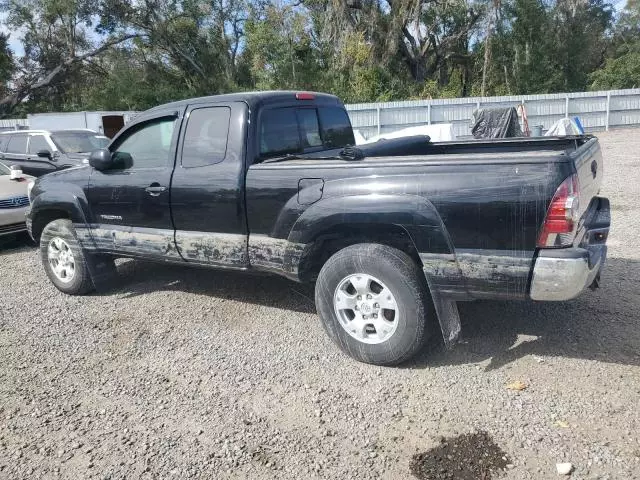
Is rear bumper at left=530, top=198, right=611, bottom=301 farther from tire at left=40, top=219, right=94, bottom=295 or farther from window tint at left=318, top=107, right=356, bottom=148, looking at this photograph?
tire at left=40, top=219, right=94, bottom=295

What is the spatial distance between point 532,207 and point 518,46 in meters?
32.9

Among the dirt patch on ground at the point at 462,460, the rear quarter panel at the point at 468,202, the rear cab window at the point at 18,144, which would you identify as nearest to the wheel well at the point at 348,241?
the rear quarter panel at the point at 468,202

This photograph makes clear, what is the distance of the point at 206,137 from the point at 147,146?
0.78m

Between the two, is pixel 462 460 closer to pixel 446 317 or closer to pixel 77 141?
pixel 446 317

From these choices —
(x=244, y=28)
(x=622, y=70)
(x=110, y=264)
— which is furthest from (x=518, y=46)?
(x=110, y=264)

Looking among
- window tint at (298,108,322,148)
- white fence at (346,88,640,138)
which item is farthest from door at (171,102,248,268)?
white fence at (346,88,640,138)

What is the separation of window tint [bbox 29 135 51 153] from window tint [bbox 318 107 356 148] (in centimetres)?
814

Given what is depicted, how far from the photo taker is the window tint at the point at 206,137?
177 inches

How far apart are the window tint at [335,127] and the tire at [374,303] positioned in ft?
5.50

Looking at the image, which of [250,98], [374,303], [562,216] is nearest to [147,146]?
[250,98]

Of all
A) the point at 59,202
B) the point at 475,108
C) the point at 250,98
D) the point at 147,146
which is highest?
the point at 250,98

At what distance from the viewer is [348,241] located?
4.08 meters

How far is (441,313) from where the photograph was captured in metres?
3.65

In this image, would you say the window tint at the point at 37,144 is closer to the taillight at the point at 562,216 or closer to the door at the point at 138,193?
the door at the point at 138,193
